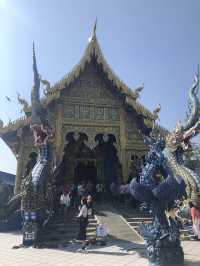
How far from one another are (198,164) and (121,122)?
1004 centimetres

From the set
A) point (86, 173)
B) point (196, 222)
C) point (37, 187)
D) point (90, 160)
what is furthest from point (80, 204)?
point (86, 173)

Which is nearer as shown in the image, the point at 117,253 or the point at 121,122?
the point at 117,253

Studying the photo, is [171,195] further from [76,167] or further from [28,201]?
[76,167]

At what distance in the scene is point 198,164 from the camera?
70.6 feet

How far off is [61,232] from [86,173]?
7299 mm

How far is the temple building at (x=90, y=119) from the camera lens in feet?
42.5

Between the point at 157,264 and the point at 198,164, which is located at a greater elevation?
the point at 198,164

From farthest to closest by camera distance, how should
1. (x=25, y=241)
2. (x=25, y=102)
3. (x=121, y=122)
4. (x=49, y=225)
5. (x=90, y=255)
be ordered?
(x=121, y=122)
(x=25, y=102)
(x=49, y=225)
(x=25, y=241)
(x=90, y=255)

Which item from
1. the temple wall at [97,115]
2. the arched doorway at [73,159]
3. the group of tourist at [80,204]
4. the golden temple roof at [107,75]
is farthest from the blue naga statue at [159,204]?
the arched doorway at [73,159]

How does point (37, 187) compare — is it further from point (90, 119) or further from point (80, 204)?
point (90, 119)

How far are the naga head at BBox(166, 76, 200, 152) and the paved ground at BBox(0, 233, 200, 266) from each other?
15.9 feet

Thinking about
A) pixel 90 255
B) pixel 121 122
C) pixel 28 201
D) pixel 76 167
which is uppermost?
pixel 121 122

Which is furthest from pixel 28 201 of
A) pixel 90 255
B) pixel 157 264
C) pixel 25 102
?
pixel 25 102

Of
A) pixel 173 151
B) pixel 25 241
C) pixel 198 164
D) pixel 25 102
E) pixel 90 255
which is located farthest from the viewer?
pixel 198 164
